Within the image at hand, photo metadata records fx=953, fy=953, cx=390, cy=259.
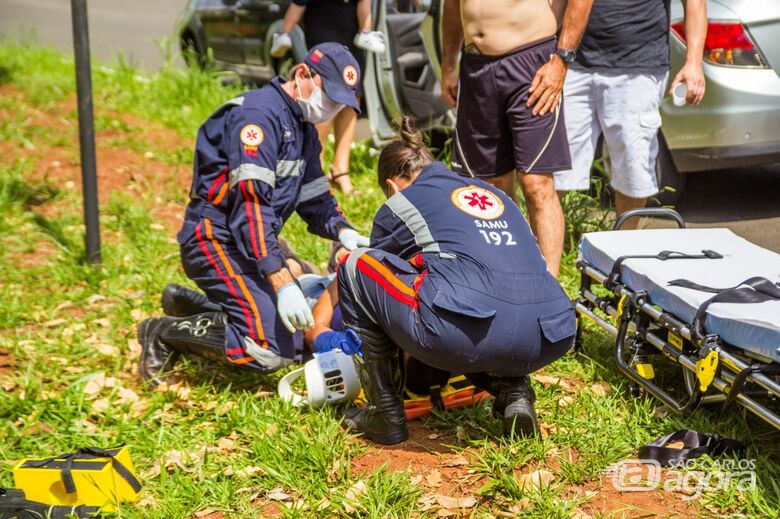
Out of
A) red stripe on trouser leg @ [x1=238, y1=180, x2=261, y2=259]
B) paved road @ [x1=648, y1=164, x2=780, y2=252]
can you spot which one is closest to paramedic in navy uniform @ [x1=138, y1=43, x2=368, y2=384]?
red stripe on trouser leg @ [x1=238, y1=180, x2=261, y2=259]

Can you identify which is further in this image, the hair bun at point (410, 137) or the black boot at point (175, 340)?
the black boot at point (175, 340)

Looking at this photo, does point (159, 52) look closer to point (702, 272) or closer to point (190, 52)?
point (190, 52)

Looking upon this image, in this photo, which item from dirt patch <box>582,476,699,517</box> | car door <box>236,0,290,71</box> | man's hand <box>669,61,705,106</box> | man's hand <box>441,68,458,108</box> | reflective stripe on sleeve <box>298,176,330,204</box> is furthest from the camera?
car door <box>236,0,290,71</box>

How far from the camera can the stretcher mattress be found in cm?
294

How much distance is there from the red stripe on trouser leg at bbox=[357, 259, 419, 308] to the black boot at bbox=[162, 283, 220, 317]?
1.41 meters

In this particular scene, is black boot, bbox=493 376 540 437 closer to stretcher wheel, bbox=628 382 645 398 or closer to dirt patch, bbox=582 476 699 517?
dirt patch, bbox=582 476 699 517

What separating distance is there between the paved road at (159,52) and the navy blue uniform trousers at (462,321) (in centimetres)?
233

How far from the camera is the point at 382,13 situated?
6.60 meters

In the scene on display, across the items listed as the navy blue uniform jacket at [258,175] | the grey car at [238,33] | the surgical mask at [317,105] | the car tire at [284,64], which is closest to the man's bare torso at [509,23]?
the surgical mask at [317,105]

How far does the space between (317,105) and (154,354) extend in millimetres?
1353

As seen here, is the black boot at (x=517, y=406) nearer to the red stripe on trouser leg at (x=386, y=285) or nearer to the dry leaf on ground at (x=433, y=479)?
the dry leaf on ground at (x=433, y=479)

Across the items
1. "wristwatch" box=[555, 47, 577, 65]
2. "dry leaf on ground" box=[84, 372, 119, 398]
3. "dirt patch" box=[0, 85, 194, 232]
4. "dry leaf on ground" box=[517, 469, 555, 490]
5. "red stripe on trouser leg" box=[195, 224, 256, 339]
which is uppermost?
"wristwatch" box=[555, 47, 577, 65]

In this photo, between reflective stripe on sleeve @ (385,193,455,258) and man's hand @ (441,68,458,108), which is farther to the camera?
man's hand @ (441,68,458,108)

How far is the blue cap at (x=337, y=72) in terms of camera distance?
156 inches
